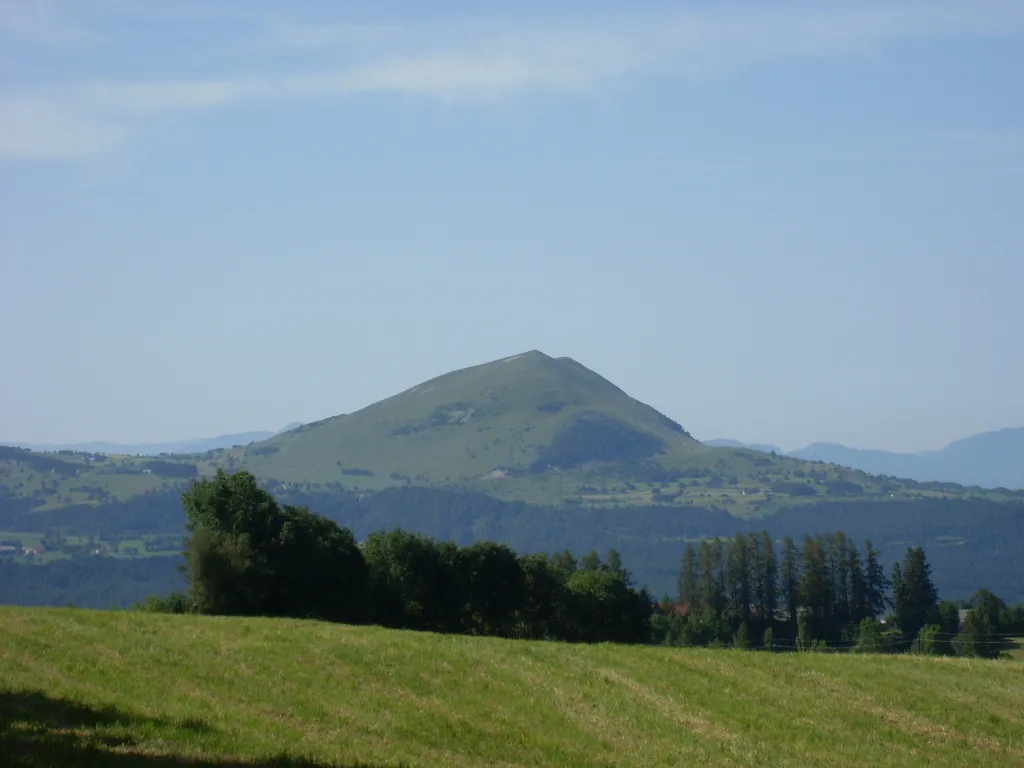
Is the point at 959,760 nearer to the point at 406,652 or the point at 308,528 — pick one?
the point at 406,652

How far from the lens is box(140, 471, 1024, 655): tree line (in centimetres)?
7577

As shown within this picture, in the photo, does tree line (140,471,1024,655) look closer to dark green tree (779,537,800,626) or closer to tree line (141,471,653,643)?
tree line (141,471,653,643)

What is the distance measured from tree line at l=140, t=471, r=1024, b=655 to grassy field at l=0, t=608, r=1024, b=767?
26.1 m

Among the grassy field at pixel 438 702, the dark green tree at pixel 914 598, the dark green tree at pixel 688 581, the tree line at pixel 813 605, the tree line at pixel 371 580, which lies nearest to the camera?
the grassy field at pixel 438 702

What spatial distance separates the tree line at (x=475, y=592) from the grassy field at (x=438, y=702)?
26.1 meters

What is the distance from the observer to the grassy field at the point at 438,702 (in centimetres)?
2861

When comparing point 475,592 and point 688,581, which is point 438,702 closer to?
point 475,592

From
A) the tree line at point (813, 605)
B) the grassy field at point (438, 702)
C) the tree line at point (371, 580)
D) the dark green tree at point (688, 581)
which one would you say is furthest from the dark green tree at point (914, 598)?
the grassy field at point (438, 702)

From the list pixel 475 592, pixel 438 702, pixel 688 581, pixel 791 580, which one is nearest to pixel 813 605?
pixel 791 580

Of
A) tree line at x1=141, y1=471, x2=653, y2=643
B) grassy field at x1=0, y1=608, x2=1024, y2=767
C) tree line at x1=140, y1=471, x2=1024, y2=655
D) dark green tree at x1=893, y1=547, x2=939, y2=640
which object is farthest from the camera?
dark green tree at x1=893, y1=547, x2=939, y2=640

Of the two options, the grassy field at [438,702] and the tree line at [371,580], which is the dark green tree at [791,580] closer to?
the tree line at [371,580]

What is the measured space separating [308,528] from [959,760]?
51630mm

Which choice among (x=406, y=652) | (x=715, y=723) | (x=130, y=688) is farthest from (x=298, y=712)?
(x=715, y=723)

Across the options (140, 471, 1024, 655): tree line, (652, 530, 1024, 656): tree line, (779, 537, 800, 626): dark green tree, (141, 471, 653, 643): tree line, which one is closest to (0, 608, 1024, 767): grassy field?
(141, 471, 653, 643): tree line
